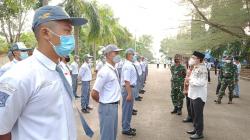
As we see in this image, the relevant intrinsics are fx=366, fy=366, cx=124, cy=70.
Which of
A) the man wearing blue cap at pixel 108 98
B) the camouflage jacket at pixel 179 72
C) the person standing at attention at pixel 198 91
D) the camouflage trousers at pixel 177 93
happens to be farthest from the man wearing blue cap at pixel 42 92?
the camouflage trousers at pixel 177 93

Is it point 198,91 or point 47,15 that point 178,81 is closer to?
point 198,91

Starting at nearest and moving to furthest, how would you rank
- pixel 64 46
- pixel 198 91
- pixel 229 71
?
pixel 64 46 → pixel 198 91 → pixel 229 71

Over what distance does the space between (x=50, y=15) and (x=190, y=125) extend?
734 cm

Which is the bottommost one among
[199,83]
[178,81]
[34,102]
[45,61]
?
[178,81]

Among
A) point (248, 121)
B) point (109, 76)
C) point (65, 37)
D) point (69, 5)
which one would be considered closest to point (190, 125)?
point (248, 121)

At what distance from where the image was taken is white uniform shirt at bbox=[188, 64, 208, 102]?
299 inches

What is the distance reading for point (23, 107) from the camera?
7.54 ft

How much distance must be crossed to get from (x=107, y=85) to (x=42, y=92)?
356 cm

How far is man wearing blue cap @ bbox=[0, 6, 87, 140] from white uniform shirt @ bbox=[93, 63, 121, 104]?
10.4 ft

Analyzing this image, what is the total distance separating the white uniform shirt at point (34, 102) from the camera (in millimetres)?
2217

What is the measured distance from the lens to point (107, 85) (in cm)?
587

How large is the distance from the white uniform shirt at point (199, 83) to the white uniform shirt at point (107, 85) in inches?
90.7

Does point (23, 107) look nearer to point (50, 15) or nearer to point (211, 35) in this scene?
point (50, 15)

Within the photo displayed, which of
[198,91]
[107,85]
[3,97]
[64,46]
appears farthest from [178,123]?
[3,97]
